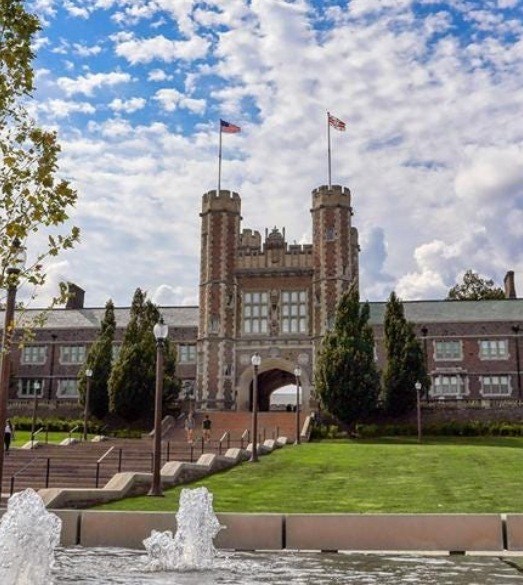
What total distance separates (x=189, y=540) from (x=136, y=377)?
34907 mm

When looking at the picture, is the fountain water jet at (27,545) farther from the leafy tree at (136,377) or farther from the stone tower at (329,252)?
the stone tower at (329,252)

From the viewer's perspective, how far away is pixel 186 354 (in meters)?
57.7

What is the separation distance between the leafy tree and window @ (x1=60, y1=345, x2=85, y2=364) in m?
12.8

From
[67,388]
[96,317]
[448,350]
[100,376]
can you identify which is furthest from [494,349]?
[67,388]

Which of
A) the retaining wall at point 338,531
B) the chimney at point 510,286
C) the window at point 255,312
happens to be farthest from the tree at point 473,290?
the retaining wall at point 338,531

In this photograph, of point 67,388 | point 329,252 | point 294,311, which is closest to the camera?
point 329,252

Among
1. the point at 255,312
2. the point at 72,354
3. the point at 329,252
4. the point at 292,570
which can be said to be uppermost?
the point at 329,252

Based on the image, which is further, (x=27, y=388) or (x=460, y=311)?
(x=27, y=388)

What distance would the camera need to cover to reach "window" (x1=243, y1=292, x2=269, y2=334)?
5178 centimetres

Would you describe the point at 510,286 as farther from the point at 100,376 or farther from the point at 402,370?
the point at 100,376

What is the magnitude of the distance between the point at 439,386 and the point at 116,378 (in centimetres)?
2274

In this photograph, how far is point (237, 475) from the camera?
898 inches

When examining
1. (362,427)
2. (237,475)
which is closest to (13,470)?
(237,475)

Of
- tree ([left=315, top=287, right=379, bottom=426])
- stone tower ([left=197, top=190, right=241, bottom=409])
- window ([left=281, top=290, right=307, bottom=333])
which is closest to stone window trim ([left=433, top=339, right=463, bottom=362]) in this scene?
window ([left=281, top=290, right=307, bottom=333])
